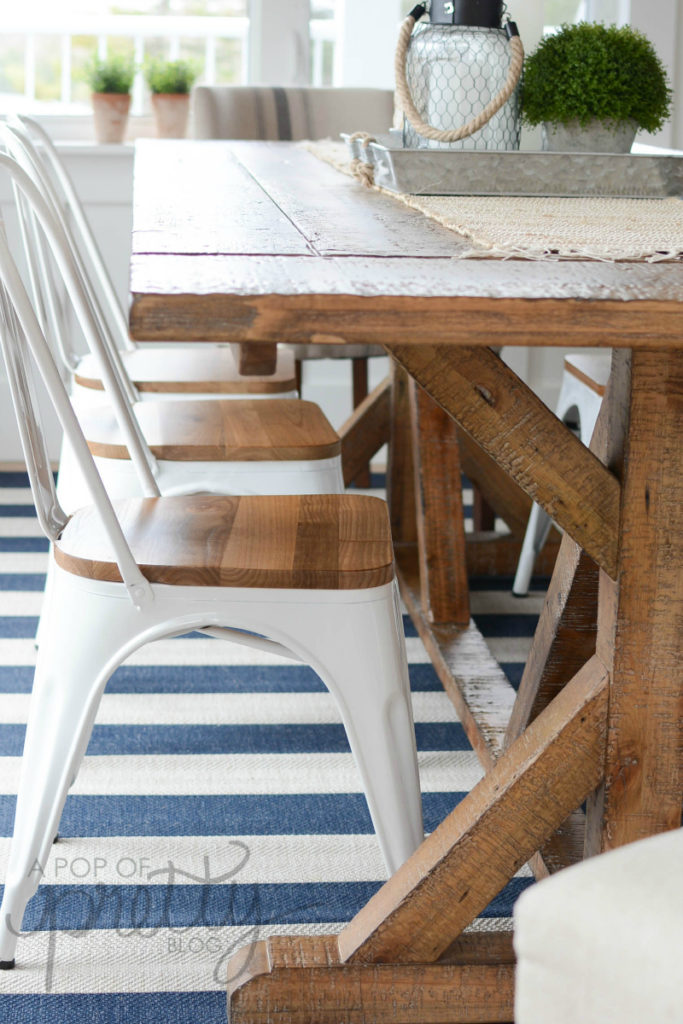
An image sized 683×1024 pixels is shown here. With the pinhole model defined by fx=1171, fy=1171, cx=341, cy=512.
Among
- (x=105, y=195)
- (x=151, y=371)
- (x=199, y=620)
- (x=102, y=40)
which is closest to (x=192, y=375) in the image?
(x=151, y=371)

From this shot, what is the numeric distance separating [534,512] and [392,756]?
43.3 inches

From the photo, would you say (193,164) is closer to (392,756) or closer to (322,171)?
(322,171)

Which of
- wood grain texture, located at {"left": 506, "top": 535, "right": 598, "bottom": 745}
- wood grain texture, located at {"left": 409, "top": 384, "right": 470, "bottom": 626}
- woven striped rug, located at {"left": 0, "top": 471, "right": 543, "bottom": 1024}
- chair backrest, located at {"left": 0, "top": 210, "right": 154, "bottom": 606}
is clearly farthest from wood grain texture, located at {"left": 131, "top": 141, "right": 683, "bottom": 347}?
wood grain texture, located at {"left": 409, "top": 384, "right": 470, "bottom": 626}

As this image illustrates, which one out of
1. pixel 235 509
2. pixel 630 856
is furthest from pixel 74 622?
pixel 630 856

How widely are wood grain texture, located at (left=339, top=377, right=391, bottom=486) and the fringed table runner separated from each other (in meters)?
0.97

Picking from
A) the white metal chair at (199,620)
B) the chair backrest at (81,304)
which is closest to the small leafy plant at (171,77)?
the chair backrest at (81,304)

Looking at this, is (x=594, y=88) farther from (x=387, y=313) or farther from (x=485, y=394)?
(x=387, y=313)

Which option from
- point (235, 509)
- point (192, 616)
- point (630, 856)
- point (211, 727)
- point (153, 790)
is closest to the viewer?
point (630, 856)

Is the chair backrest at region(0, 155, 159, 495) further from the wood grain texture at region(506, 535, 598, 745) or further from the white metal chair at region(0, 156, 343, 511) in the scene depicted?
the wood grain texture at region(506, 535, 598, 745)

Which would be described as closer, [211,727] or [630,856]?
[630,856]

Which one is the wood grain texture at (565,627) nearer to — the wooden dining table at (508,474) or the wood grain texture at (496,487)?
the wooden dining table at (508,474)

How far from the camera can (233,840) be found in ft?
4.44

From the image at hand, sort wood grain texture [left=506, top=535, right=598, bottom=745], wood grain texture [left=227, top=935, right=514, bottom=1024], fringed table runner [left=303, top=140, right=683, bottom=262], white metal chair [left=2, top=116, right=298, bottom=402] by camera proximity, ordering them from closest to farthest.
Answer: fringed table runner [left=303, top=140, right=683, bottom=262] < wood grain texture [left=227, top=935, right=514, bottom=1024] < wood grain texture [left=506, top=535, right=598, bottom=745] < white metal chair [left=2, top=116, right=298, bottom=402]

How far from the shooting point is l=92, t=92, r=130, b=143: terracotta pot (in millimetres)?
2838
